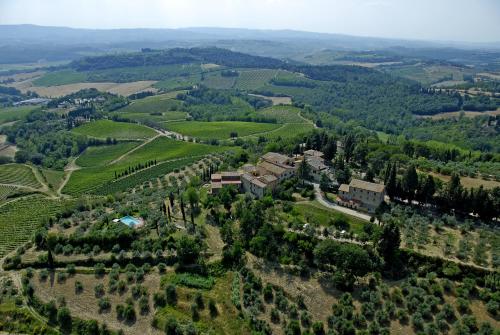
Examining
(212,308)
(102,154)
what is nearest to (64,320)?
(212,308)

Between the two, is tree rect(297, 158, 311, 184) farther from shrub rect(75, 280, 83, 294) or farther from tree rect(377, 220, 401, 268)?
shrub rect(75, 280, 83, 294)

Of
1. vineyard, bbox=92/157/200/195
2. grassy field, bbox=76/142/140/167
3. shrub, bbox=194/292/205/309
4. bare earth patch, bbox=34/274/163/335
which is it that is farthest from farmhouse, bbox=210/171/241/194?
grassy field, bbox=76/142/140/167

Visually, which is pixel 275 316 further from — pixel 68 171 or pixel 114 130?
pixel 114 130

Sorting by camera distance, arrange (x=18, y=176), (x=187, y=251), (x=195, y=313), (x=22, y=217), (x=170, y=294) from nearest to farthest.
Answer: (x=195, y=313)
(x=170, y=294)
(x=187, y=251)
(x=22, y=217)
(x=18, y=176)

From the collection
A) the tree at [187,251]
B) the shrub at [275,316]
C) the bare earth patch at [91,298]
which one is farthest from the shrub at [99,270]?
the shrub at [275,316]

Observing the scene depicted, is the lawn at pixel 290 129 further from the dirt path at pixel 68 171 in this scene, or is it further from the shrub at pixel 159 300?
the shrub at pixel 159 300

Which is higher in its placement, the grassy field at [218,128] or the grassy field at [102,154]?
the grassy field at [218,128]
